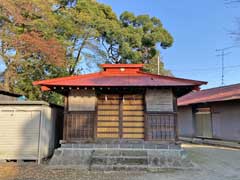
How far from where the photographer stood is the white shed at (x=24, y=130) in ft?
25.8

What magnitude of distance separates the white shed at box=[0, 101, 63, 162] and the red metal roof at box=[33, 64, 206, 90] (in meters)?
1.07

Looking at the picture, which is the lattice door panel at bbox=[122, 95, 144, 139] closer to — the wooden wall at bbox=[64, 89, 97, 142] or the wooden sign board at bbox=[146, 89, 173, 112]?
the wooden sign board at bbox=[146, 89, 173, 112]

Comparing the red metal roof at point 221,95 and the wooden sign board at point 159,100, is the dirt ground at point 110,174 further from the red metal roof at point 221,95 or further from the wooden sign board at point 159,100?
the red metal roof at point 221,95

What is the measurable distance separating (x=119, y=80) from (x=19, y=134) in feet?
13.4

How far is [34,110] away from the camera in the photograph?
26.6ft

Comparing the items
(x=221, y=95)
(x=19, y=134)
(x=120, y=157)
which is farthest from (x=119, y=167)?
(x=221, y=95)

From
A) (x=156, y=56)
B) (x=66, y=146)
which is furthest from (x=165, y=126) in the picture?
(x=156, y=56)

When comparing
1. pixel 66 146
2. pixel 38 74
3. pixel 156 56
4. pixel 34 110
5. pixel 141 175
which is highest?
pixel 156 56

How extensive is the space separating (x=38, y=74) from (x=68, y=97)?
8566 millimetres

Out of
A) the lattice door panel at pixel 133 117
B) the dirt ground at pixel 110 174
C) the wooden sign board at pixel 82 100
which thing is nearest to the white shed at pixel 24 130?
the dirt ground at pixel 110 174

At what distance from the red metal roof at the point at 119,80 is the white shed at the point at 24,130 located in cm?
107

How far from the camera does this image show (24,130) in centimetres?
802

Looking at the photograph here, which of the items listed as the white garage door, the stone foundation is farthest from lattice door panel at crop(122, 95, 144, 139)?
the white garage door

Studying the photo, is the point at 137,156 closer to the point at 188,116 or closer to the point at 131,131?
the point at 131,131
